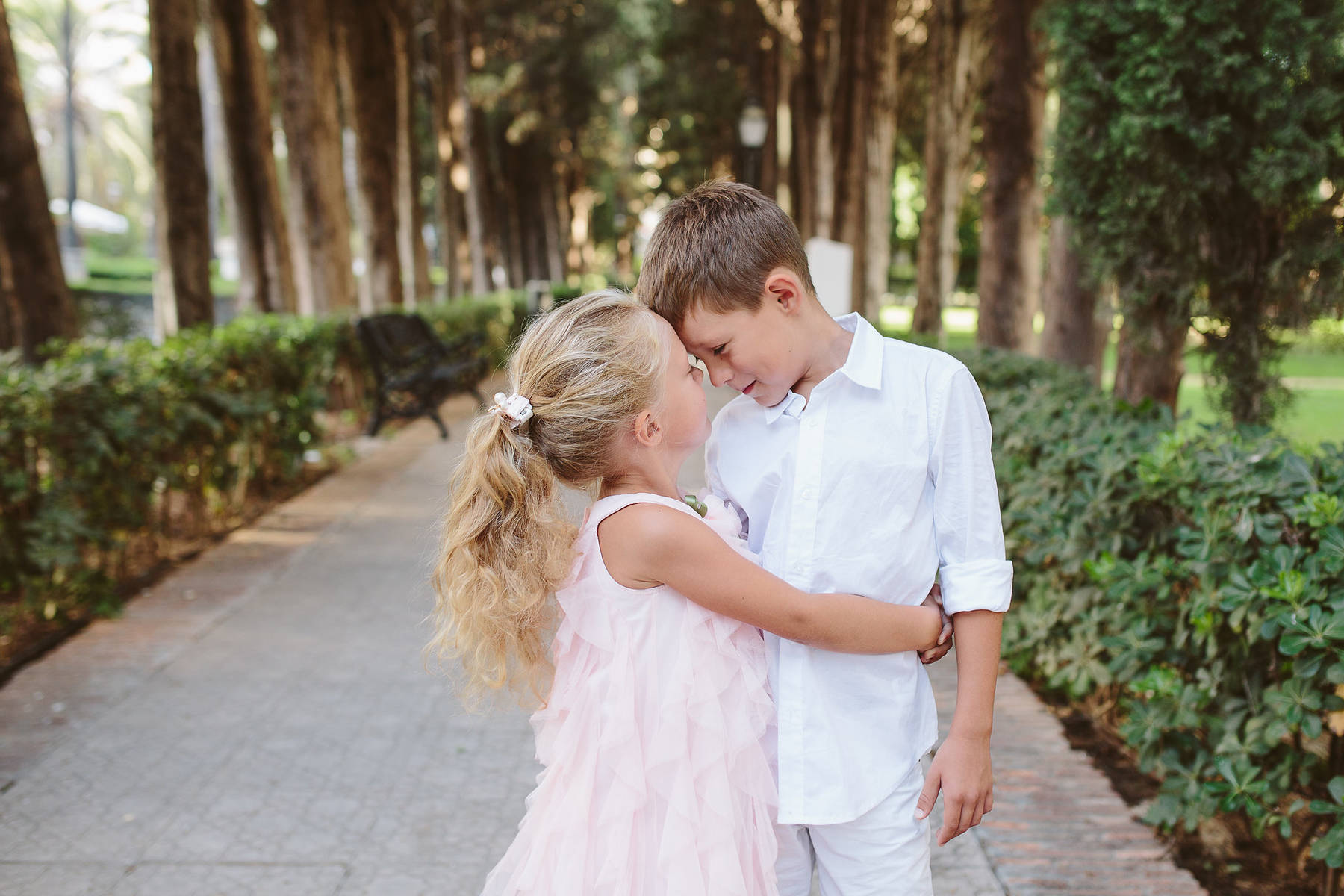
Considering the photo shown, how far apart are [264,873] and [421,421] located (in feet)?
31.2

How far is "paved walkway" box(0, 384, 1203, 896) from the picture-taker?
117 inches

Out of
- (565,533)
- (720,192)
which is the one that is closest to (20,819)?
(565,533)

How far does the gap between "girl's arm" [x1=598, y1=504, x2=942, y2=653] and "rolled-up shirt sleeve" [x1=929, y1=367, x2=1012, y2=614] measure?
0.09m

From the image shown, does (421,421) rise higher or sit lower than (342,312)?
lower

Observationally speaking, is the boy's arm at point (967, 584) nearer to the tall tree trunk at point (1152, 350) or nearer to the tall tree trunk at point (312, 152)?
the tall tree trunk at point (1152, 350)

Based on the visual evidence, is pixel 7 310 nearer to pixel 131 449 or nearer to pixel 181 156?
pixel 181 156

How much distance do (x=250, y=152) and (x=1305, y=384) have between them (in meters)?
14.5

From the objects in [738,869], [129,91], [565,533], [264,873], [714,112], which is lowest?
[264,873]

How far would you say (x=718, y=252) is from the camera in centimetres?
166

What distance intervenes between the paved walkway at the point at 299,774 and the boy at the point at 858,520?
4.47 ft

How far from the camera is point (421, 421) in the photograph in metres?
12.2

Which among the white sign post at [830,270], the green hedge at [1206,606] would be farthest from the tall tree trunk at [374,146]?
the green hedge at [1206,606]

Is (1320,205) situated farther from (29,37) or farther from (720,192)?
(29,37)

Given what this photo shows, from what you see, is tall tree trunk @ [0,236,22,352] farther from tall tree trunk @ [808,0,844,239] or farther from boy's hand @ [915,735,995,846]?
tall tree trunk @ [808,0,844,239]
